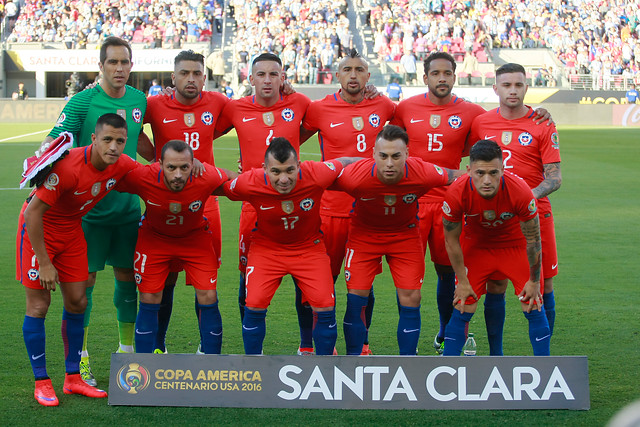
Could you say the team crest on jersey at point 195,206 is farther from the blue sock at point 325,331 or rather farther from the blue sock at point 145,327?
the blue sock at point 325,331

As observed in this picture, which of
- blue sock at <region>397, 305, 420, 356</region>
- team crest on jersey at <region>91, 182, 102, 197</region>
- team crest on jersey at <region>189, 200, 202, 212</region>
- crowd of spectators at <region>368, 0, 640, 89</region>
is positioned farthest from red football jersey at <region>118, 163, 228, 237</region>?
crowd of spectators at <region>368, 0, 640, 89</region>

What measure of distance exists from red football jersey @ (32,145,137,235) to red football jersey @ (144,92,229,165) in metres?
0.86

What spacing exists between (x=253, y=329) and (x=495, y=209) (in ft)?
6.19

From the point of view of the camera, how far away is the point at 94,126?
18.8 feet

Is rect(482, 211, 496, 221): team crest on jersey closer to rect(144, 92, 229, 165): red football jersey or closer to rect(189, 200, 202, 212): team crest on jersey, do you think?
rect(189, 200, 202, 212): team crest on jersey

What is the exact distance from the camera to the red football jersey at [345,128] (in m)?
6.18

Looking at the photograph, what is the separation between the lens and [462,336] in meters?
5.42

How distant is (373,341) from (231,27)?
33.5 meters

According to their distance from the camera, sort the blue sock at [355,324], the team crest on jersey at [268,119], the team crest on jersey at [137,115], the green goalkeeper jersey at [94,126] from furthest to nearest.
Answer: the team crest on jersey at [268,119] → the team crest on jersey at [137,115] → the green goalkeeper jersey at [94,126] → the blue sock at [355,324]

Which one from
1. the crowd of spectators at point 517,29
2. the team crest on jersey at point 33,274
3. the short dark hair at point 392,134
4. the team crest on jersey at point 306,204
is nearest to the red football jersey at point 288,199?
the team crest on jersey at point 306,204

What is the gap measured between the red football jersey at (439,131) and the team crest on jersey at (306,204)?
44.9 inches

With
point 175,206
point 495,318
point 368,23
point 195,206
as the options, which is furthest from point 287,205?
point 368,23

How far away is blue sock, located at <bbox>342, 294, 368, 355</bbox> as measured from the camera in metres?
5.55

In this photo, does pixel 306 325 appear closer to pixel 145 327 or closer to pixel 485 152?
pixel 145 327
